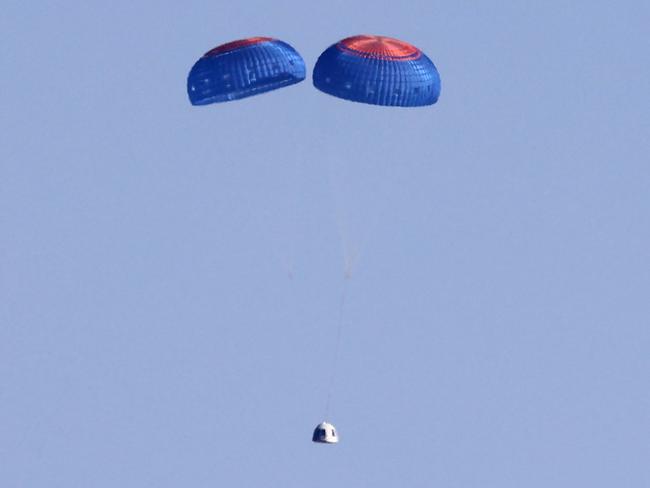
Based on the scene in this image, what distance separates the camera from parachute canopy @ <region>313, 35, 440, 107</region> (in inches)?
4136

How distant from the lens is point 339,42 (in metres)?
107

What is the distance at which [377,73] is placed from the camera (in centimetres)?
10525

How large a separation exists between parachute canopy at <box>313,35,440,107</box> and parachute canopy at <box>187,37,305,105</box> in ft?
3.01

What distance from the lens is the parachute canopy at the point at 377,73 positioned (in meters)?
105

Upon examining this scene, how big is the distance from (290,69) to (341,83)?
142 centimetres

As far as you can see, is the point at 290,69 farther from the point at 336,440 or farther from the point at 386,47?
the point at 336,440

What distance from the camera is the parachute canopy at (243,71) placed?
105 metres

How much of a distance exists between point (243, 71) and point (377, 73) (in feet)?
11.4

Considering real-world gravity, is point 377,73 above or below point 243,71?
above

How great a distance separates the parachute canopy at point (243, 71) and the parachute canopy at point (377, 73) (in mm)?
917

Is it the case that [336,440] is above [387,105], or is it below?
below

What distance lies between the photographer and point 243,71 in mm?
105312

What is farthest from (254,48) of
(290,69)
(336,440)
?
(336,440)

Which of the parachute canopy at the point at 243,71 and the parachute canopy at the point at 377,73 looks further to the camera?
the parachute canopy at the point at 243,71
